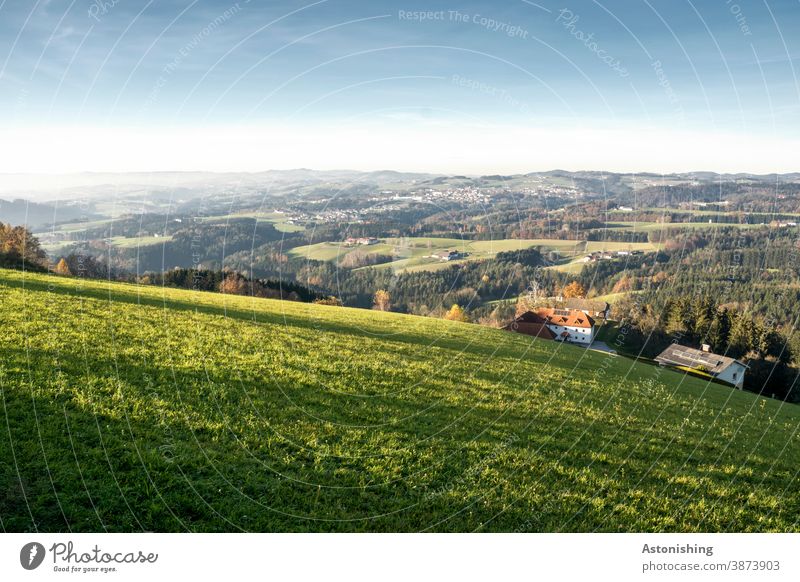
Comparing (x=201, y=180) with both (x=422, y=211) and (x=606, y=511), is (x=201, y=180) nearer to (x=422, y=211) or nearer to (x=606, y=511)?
(x=422, y=211)

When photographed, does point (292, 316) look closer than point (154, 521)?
No

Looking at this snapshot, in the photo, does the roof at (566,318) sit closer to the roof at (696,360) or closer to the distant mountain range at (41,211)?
the roof at (696,360)

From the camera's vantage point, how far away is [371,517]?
23.7 ft

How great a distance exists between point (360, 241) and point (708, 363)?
5052 centimetres

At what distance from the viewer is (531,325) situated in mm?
64688

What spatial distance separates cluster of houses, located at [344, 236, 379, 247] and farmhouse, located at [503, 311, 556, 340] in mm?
32173

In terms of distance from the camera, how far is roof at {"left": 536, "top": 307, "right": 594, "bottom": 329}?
2674 inches

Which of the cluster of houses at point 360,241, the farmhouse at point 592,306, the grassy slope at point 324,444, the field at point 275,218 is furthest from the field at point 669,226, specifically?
the grassy slope at point 324,444

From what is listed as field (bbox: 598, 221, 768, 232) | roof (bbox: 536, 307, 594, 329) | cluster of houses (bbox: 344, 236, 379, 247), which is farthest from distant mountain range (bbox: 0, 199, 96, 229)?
field (bbox: 598, 221, 768, 232)

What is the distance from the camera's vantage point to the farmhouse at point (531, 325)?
61938mm

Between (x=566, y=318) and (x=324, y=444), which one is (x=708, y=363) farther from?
(x=324, y=444)

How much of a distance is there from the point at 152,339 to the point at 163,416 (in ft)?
21.5

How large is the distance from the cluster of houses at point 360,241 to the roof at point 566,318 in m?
39.7
